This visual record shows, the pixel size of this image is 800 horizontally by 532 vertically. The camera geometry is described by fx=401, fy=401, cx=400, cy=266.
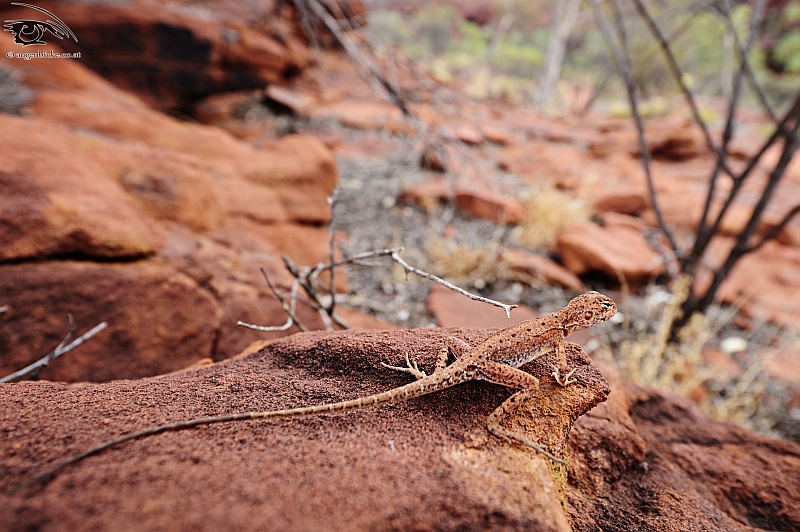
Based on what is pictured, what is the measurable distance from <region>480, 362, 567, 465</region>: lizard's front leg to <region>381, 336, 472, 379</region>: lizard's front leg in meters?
0.19

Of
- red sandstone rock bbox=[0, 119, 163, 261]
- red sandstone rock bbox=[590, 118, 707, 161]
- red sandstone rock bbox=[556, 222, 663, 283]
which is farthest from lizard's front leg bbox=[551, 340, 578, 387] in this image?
red sandstone rock bbox=[590, 118, 707, 161]

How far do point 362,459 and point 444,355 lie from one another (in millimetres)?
680

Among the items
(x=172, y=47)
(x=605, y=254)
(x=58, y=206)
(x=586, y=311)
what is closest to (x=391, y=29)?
(x=172, y=47)

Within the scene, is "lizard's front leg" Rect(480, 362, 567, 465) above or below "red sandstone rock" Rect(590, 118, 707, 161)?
below

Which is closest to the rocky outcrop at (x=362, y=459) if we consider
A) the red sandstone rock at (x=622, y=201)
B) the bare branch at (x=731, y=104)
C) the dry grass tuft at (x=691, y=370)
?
the dry grass tuft at (x=691, y=370)

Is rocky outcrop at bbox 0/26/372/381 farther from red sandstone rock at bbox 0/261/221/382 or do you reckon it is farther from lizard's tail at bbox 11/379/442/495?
lizard's tail at bbox 11/379/442/495

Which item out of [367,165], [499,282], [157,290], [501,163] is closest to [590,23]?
[501,163]

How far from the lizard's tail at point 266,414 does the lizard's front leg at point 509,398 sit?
0.25 metres

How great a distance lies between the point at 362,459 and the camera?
1413mm

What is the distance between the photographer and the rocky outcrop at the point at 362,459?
1.18 m

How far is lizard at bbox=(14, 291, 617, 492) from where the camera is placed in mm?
1520

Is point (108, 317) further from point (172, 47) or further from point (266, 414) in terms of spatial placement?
point (172, 47)

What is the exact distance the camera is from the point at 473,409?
1771 millimetres

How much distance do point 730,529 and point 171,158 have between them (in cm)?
517
